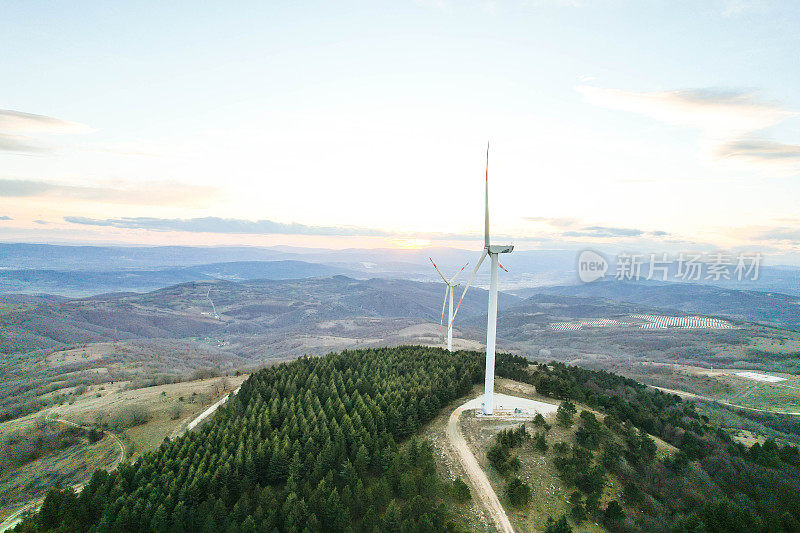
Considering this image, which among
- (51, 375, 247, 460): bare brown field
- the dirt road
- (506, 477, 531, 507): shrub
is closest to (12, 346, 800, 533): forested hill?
the dirt road

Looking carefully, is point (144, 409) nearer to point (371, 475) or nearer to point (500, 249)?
point (371, 475)

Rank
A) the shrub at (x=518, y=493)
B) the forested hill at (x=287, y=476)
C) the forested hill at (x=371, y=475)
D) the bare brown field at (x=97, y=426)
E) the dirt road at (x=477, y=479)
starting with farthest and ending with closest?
the bare brown field at (x=97, y=426), the shrub at (x=518, y=493), the dirt road at (x=477, y=479), the forested hill at (x=287, y=476), the forested hill at (x=371, y=475)

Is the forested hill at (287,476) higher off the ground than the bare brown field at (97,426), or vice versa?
the forested hill at (287,476)

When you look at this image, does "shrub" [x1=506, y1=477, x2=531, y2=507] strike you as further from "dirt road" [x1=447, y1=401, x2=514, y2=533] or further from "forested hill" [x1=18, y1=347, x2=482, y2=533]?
"forested hill" [x1=18, y1=347, x2=482, y2=533]

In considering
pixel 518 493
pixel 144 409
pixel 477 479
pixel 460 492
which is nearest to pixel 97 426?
pixel 144 409

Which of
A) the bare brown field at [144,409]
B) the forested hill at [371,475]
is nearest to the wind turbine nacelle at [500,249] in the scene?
the forested hill at [371,475]

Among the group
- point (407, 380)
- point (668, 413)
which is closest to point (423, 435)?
point (407, 380)

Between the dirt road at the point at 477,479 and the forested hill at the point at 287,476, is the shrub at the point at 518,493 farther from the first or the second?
the forested hill at the point at 287,476
